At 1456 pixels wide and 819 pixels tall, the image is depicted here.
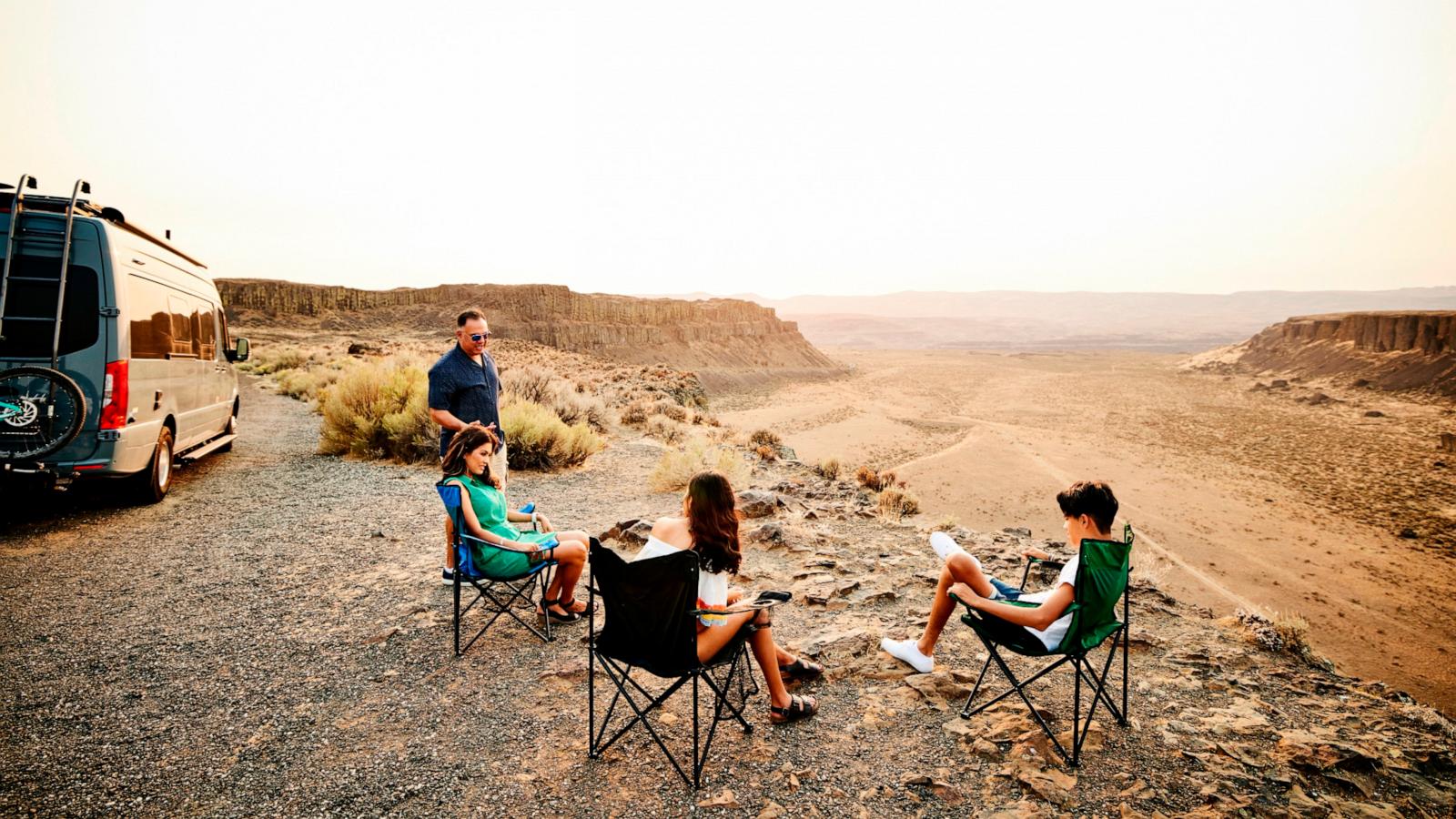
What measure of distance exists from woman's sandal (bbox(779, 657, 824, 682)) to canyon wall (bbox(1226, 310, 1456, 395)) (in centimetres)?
4468

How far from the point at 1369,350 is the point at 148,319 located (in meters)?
59.8

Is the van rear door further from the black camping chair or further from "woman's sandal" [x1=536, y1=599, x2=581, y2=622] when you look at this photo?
the black camping chair

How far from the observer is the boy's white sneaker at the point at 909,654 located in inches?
173

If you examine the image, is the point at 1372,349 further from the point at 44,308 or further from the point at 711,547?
the point at 44,308

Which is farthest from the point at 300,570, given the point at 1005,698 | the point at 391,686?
the point at 1005,698

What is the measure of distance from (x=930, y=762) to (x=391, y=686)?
3.17m

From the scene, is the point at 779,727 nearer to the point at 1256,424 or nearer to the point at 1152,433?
the point at 1152,433

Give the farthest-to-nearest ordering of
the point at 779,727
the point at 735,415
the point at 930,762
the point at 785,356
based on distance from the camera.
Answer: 1. the point at 785,356
2. the point at 735,415
3. the point at 779,727
4. the point at 930,762

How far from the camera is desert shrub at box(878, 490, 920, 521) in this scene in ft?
31.1

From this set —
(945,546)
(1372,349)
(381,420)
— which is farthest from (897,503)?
(1372,349)

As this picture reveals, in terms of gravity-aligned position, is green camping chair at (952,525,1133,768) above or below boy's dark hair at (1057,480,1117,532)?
below

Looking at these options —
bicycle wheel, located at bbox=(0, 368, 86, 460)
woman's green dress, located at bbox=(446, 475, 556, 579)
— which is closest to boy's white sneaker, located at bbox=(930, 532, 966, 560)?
woman's green dress, located at bbox=(446, 475, 556, 579)

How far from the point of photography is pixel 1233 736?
12.6 ft

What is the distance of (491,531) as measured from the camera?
436cm
